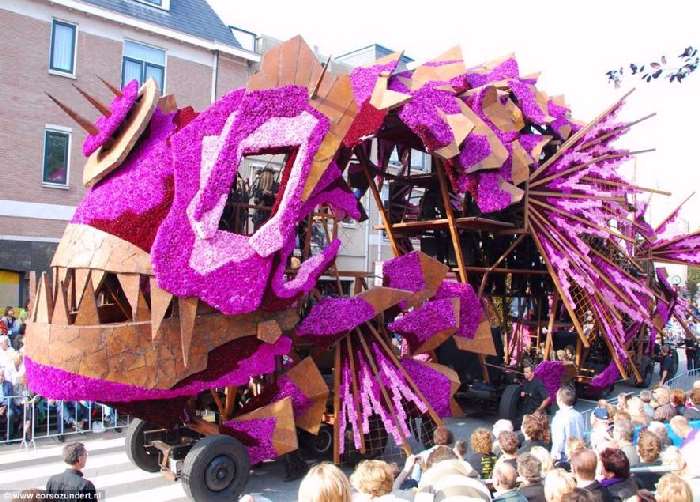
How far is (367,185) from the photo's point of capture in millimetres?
11758

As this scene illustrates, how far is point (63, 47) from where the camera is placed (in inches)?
657

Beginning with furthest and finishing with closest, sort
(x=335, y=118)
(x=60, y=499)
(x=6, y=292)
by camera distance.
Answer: (x=6, y=292) < (x=335, y=118) < (x=60, y=499)

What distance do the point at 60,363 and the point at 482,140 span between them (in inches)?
258

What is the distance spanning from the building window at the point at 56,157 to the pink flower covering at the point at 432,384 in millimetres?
11237

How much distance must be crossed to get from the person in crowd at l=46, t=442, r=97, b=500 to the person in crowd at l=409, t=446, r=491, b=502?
7.67 feet

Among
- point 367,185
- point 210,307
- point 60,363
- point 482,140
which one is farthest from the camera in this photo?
point 367,185

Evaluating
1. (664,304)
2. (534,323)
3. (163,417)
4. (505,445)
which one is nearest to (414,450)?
(163,417)

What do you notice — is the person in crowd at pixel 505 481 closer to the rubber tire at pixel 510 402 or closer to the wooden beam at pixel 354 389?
the wooden beam at pixel 354 389

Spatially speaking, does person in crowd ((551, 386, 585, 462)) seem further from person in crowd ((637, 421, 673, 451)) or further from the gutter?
the gutter

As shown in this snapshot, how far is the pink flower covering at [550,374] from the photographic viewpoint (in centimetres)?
1174

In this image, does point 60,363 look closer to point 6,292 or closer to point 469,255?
point 469,255

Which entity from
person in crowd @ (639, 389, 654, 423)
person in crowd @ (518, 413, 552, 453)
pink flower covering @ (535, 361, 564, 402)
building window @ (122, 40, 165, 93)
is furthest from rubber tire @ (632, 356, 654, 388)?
building window @ (122, 40, 165, 93)

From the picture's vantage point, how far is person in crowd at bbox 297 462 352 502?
3039 mm

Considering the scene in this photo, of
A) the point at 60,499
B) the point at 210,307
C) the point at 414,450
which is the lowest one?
the point at 414,450
